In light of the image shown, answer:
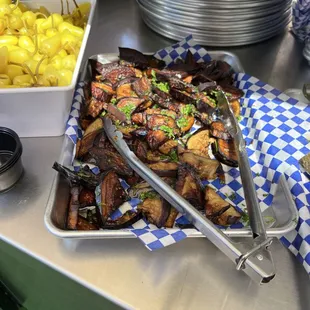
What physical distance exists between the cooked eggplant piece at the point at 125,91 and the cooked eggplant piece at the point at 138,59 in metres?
0.09

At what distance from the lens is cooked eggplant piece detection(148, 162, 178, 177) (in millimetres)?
792

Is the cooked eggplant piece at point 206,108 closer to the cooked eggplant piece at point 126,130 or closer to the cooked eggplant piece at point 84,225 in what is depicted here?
the cooked eggplant piece at point 126,130

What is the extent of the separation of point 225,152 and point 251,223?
9.7 inches

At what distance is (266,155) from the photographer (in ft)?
2.76

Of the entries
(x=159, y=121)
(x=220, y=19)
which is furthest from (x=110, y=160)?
(x=220, y=19)

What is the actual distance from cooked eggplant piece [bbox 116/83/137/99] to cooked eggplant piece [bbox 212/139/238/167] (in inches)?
9.2

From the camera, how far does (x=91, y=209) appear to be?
77 cm

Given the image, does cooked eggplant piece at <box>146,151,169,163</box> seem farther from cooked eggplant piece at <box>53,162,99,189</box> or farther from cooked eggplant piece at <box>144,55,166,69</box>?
cooked eggplant piece at <box>144,55,166,69</box>

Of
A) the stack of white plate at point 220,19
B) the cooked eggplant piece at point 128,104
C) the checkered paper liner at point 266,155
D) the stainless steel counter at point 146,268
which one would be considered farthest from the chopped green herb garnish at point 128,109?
the stack of white plate at point 220,19

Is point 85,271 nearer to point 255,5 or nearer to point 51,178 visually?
point 51,178

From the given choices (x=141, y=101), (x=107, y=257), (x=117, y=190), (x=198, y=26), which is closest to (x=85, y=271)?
(x=107, y=257)

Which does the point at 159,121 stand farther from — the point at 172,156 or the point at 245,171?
the point at 245,171

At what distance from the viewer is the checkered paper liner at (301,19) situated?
111 centimetres

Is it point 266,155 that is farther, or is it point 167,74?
point 167,74
